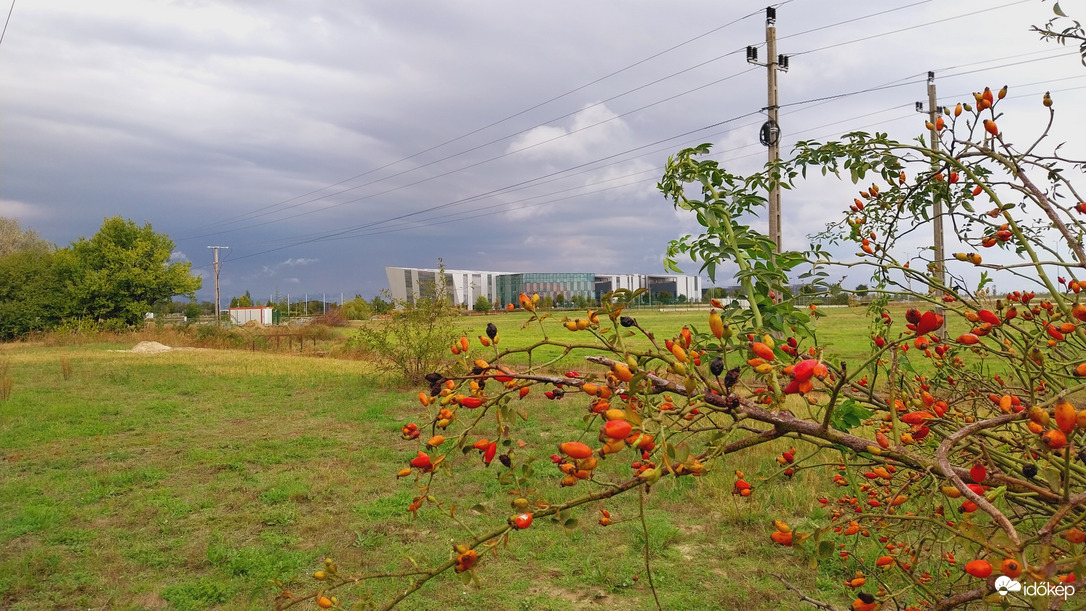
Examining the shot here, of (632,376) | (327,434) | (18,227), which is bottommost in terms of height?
(327,434)

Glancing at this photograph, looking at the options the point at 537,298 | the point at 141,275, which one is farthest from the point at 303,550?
the point at 141,275

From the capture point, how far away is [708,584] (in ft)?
11.6

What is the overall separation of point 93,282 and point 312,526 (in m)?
35.2

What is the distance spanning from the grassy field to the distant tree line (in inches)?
1141

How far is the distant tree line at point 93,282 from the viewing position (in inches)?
1259

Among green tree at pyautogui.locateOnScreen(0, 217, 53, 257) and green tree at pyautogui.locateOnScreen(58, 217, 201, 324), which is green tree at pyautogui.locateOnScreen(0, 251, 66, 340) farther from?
green tree at pyautogui.locateOnScreen(0, 217, 53, 257)

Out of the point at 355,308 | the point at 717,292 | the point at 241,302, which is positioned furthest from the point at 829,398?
the point at 241,302

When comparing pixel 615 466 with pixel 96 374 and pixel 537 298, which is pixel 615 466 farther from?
pixel 96 374

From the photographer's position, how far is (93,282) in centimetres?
3209

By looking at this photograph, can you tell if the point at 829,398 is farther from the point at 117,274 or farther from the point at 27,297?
the point at 27,297

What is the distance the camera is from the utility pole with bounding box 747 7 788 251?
43.0 feet

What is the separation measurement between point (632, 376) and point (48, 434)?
10298 millimetres

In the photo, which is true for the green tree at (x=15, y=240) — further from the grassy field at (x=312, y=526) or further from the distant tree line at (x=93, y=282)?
the grassy field at (x=312, y=526)

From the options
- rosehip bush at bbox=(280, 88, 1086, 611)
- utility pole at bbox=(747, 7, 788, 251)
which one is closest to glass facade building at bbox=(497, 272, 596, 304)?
utility pole at bbox=(747, 7, 788, 251)
